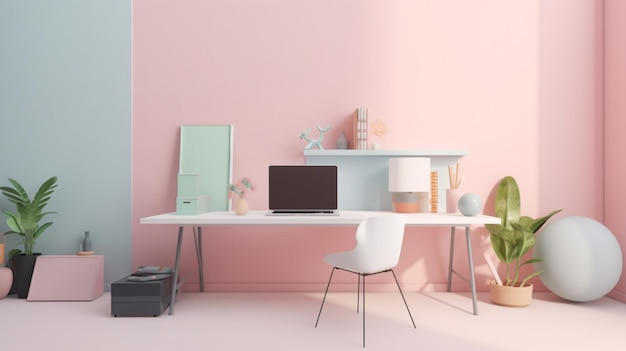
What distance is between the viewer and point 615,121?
3.54 meters

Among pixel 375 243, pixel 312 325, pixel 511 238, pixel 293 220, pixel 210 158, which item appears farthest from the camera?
pixel 210 158

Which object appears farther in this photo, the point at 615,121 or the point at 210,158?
the point at 210,158

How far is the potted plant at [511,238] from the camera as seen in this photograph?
3.21m

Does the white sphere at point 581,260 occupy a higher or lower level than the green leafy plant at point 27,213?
lower

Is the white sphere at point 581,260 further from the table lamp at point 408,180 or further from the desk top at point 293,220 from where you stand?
the table lamp at point 408,180

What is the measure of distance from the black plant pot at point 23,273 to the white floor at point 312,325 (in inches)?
4.1

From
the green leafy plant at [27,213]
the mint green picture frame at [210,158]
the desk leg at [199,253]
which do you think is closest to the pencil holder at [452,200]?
the mint green picture frame at [210,158]

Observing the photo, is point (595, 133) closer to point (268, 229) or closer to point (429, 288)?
point (429, 288)

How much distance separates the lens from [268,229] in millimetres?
3686

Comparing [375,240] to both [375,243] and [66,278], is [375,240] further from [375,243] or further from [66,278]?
[66,278]

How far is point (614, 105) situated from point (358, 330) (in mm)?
2837

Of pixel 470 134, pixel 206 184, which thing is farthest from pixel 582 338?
pixel 206 184

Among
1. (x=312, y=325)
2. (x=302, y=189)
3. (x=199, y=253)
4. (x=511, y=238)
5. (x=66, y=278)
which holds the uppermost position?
(x=302, y=189)

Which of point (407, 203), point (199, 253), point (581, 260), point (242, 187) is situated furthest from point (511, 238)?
point (199, 253)
